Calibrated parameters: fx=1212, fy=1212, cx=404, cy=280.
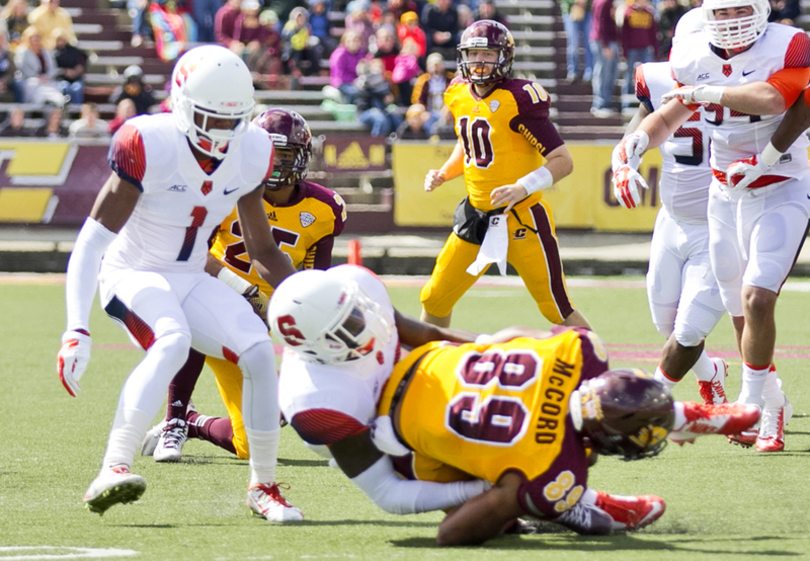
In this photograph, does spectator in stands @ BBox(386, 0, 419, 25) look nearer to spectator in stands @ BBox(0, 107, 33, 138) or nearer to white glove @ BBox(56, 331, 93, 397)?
spectator in stands @ BBox(0, 107, 33, 138)

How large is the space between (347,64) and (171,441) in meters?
11.8

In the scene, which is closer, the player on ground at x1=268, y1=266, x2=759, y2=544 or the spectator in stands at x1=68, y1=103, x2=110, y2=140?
the player on ground at x1=268, y1=266, x2=759, y2=544

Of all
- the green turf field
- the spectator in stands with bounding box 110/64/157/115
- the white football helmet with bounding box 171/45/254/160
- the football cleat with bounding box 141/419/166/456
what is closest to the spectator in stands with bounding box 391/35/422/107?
the spectator in stands with bounding box 110/64/157/115

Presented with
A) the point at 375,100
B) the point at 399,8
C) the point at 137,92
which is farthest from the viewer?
the point at 399,8

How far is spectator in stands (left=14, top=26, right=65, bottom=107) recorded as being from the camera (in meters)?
15.9

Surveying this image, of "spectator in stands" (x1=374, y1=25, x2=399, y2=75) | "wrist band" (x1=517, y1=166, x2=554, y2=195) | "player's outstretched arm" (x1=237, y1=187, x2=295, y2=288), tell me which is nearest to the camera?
"player's outstretched arm" (x1=237, y1=187, x2=295, y2=288)

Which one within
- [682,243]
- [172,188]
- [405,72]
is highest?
[172,188]

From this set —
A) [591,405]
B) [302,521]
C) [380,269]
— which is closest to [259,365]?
[302,521]

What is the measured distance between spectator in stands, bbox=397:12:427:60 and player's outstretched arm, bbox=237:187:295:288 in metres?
12.3

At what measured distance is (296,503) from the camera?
4.41 m

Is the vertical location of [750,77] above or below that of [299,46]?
above

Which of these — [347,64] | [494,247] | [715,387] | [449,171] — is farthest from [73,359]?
[347,64]

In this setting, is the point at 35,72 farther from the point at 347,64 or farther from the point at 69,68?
the point at 347,64

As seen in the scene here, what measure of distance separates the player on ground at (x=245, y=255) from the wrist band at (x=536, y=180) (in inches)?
43.5
